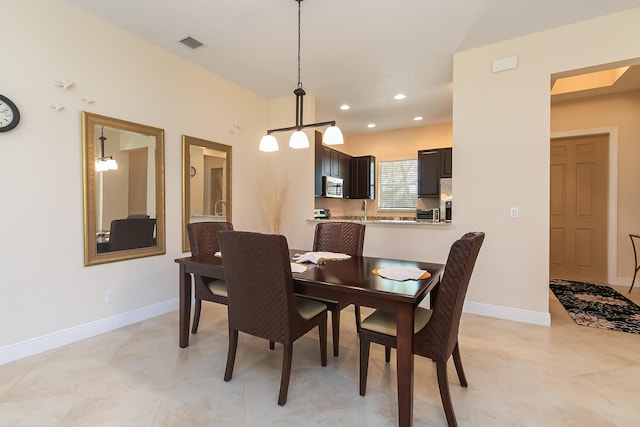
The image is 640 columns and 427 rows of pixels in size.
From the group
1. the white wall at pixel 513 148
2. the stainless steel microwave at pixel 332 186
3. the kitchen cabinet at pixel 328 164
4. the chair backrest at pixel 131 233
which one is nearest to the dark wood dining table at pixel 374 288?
the chair backrest at pixel 131 233

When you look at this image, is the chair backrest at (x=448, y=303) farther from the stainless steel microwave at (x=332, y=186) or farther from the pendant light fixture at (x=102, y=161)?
the stainless steel microwave at (x=332, y=186)

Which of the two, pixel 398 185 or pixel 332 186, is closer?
pixel 332 186

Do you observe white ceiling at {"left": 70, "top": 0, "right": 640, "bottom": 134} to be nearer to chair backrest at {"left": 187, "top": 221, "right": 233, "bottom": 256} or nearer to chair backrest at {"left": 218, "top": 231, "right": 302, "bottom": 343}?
chair backrest at {"left": 187, "top": 221, "right": 233, "bottom": 256}

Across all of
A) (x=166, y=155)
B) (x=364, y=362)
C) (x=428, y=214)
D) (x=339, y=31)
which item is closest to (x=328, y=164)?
(x=428, y=214)

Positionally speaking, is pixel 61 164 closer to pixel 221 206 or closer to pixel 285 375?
pixel 221 206

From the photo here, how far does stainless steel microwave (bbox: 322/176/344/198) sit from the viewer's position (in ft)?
17.2

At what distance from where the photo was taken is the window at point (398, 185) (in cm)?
623

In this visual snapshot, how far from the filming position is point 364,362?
180 centimetres

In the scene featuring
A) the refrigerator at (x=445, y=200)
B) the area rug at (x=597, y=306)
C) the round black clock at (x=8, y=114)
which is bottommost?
the area rug at (x=597, y=306)

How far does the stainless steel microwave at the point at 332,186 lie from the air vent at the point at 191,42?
2.71 metres

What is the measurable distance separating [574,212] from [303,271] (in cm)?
490

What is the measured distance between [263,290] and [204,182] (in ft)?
7.84

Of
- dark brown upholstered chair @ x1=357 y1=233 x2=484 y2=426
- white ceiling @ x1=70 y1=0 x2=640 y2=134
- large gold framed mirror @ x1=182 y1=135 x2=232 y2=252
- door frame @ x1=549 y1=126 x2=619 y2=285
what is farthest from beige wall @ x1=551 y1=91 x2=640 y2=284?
large gold framed mirror @ x1=182 y1=135 x2=232 y2=252

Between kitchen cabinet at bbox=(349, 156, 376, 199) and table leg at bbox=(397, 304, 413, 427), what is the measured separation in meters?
5.00
